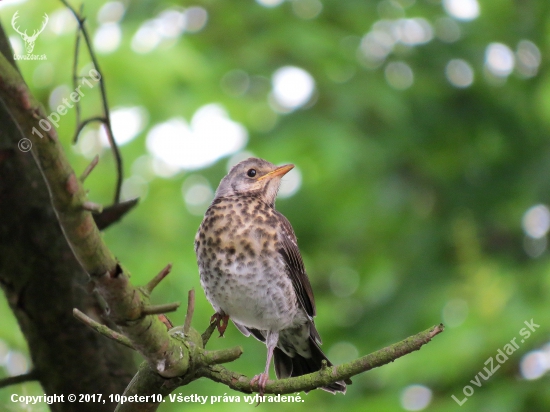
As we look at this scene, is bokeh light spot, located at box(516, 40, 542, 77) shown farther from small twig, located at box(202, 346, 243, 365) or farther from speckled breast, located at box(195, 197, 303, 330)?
small twig, located at box(202, 346, 243, 365)

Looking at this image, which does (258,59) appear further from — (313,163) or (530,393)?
(530,393)

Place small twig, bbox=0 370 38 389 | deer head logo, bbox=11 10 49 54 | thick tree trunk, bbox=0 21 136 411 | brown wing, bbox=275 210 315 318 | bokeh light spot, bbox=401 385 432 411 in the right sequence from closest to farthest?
small twig, bbox=0 370 38 389 < thick tree trunk, bbox=0 21 136 411 < brown wing, bbox=275 210 315 318 < deer head logo, bbox=11 10 49 54 < bokeh light spot, bbox=401 385 432 411

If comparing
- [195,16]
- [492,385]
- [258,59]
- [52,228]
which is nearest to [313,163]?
[258,59]

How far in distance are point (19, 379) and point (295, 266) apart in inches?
51.3

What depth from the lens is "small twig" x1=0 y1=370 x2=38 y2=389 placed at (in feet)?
9.59

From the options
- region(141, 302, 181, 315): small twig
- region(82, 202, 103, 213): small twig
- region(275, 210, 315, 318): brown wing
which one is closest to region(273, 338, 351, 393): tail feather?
region(275, 210, 315, 318): brown wing

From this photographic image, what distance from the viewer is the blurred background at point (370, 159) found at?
5.26 m

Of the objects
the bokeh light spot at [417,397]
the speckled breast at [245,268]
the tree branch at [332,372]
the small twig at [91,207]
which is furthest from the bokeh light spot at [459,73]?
the small twig at [91,207]

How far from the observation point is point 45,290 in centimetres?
312

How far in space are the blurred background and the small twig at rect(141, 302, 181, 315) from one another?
9.95 feet

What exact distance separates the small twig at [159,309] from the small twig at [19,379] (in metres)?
1.26

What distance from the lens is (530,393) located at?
16.7ft

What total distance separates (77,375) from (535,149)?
5369mm

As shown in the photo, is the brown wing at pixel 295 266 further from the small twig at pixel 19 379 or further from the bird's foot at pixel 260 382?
the small twig at pixel 19 379
